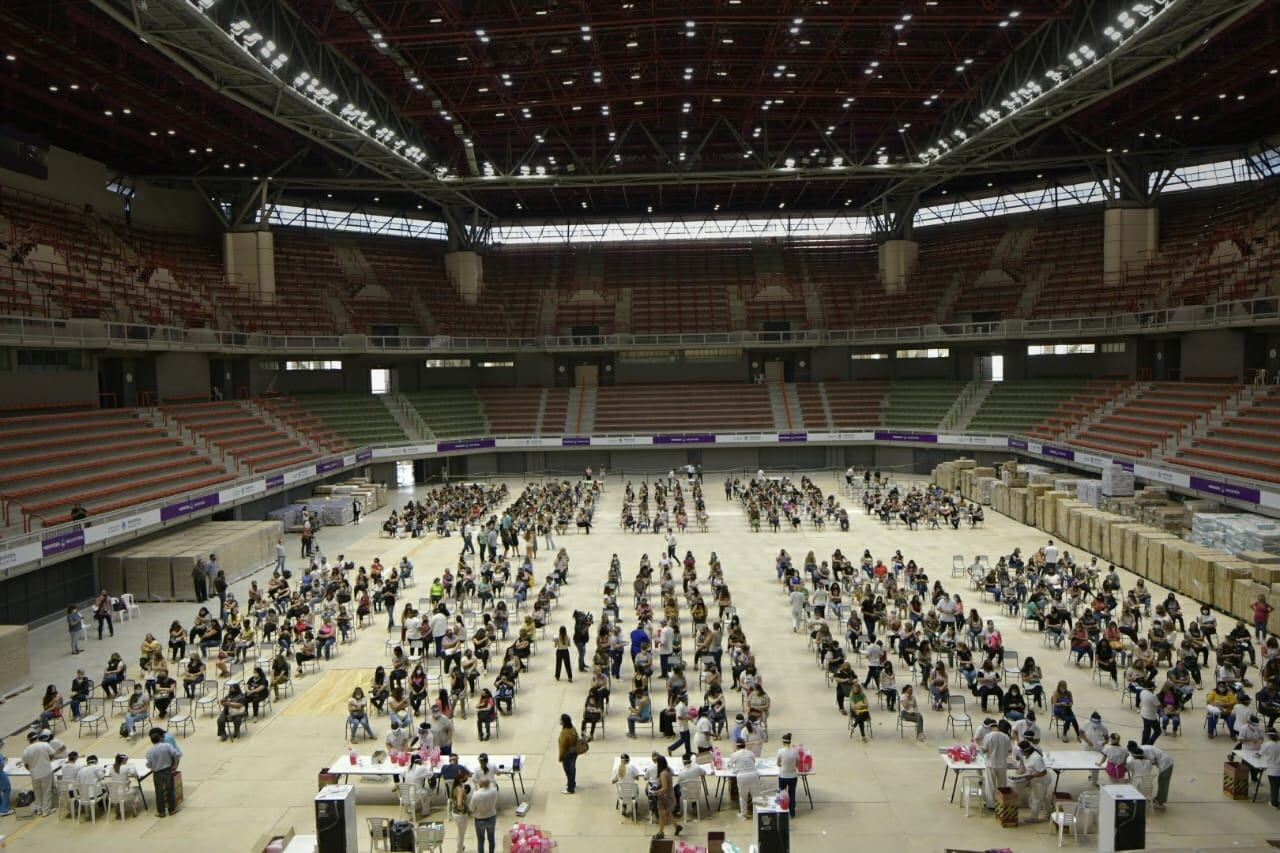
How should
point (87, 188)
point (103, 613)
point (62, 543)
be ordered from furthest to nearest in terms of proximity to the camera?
1. point (87, 188)
2. point (103, 613)
3. point (62, 543)

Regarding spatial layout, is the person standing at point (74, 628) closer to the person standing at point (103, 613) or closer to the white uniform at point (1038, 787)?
the person standing at point (103, 613)

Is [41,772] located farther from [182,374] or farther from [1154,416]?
[1154,416]

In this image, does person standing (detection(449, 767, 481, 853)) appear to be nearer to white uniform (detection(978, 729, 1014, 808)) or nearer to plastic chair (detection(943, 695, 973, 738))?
white uniform (detection(978, 729, 1014, 808))

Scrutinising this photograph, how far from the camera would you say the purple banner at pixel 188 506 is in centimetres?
2783

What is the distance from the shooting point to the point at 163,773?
1350 cm

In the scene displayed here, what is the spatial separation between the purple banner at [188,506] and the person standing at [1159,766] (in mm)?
26806

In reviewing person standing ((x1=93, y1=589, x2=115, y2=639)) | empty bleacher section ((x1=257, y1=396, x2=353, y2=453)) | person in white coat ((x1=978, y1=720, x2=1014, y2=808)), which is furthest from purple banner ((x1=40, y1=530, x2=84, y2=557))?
person in white coat ((x1=978, y1=720, x2=1014, y2=808))

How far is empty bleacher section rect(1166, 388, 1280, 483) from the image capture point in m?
29.7

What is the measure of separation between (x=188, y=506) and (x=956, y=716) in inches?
970

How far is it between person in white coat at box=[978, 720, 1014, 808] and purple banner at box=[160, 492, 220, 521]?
24951 millimetres

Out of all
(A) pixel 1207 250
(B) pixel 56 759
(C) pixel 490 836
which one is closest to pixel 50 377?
(B) pixel 56 759

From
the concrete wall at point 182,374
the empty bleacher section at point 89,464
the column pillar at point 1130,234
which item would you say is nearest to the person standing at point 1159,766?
the empty bleacher section at point 89,464

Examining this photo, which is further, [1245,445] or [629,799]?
[1245,445]

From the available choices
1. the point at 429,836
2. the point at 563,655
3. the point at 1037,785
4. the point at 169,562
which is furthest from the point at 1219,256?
the point at 169,562
